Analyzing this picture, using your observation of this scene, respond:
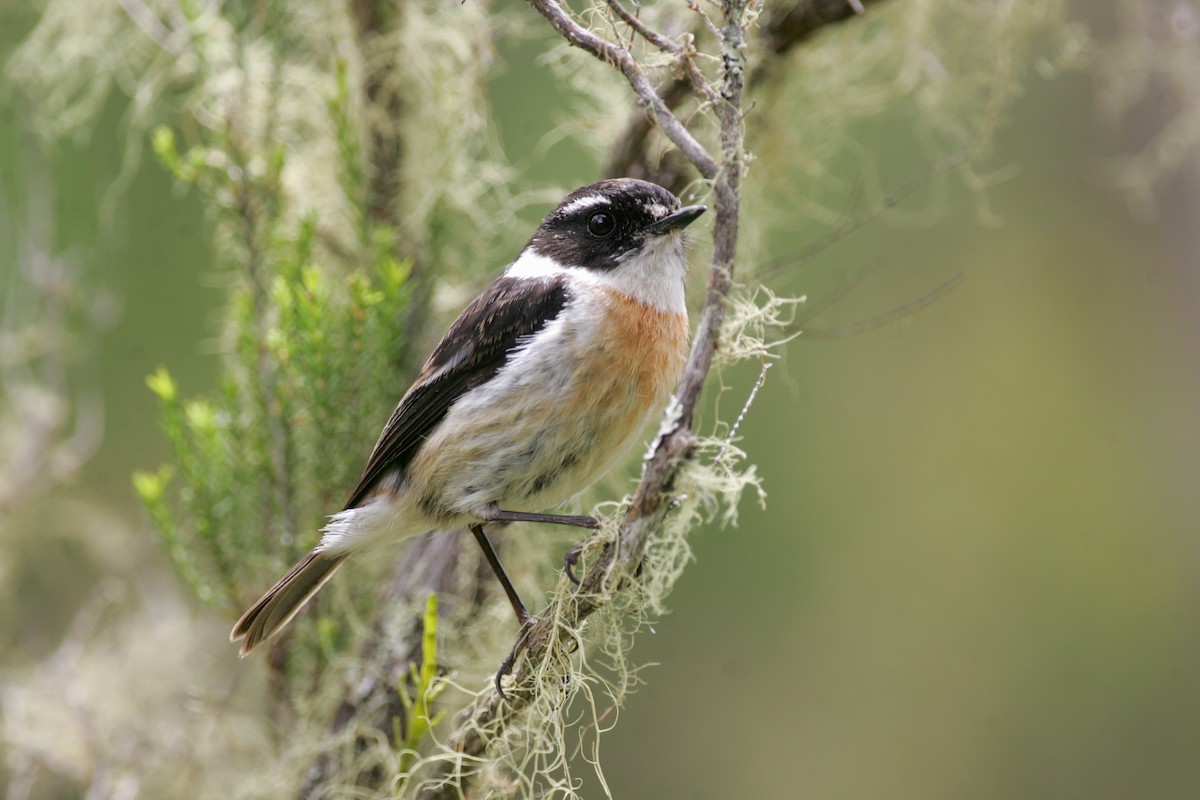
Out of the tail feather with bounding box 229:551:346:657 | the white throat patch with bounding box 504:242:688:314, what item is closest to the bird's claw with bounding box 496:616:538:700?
the tail feather with bounding box 229:551:346:657

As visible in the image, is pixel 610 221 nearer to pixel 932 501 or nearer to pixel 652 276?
pixel 652 276

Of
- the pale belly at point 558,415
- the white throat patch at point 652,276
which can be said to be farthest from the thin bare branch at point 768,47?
the pale belly at point 558,415

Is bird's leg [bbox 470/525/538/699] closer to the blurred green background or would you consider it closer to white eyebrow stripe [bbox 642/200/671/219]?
white eyebrow stripe [bbox 642/200/671/219]

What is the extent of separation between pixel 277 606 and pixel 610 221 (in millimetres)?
1296

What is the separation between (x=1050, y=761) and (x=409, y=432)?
460 centimetres

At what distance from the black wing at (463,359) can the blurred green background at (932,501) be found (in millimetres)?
3039

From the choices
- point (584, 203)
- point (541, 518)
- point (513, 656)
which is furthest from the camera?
point (584, 203)

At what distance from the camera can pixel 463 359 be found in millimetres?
3047

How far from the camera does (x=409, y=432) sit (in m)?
3.07

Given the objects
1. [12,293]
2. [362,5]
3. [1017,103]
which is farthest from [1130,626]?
[12,293]

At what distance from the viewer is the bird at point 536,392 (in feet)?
9.25

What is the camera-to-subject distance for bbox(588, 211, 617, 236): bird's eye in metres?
3.06

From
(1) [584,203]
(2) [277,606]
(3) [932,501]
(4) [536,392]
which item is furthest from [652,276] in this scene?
(3) [932,501]

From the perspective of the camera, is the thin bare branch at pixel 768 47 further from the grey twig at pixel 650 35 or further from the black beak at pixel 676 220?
the grey twig at pixel 650 35
